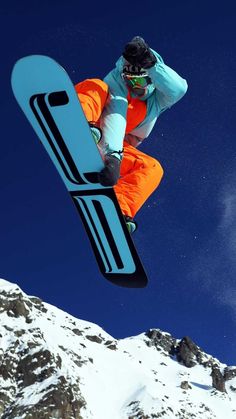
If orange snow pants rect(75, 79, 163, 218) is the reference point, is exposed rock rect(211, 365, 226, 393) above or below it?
above

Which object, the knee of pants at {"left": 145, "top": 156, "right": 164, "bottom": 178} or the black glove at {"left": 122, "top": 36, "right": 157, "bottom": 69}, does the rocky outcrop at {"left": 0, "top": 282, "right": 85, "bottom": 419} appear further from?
the black glove at {"left": 122, "top": 36, "right": 157, "bottom": 69}

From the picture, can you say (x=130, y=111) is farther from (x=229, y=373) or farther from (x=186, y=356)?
(x=229, y=373)

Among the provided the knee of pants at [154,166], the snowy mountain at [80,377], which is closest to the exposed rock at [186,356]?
the snowy mountain at [80,377]

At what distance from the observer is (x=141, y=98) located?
7.64 m

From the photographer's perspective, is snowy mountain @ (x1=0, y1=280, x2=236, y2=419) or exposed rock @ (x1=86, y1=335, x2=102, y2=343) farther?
exposed rock @ (x1=86, y1=335, x2=102, y2=343)

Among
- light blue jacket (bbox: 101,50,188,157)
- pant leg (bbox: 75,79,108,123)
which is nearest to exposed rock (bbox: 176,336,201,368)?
light blue jacket (bbox: 101,50,188,157)

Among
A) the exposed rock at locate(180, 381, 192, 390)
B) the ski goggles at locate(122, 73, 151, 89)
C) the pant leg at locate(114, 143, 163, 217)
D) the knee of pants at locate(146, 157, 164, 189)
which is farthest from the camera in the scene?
the exposed rock at locate(180, 381, 192, 390)

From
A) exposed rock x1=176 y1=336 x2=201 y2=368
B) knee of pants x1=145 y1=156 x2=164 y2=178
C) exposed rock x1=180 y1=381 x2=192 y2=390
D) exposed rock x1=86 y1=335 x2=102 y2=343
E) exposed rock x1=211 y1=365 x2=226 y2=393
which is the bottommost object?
knee of pants x1=145 y1=156 x2=164 y2=178

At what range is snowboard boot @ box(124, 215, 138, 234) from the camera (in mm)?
7008

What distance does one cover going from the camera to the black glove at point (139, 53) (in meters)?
6.80

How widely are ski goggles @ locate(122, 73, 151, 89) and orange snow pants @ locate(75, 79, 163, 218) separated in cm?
23

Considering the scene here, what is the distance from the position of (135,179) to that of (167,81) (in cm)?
136

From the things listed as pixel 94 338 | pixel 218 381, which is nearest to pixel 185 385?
pixel 218 381

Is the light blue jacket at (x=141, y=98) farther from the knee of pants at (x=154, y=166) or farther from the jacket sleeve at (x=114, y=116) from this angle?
the knee of pants at (x=154, y=166)
